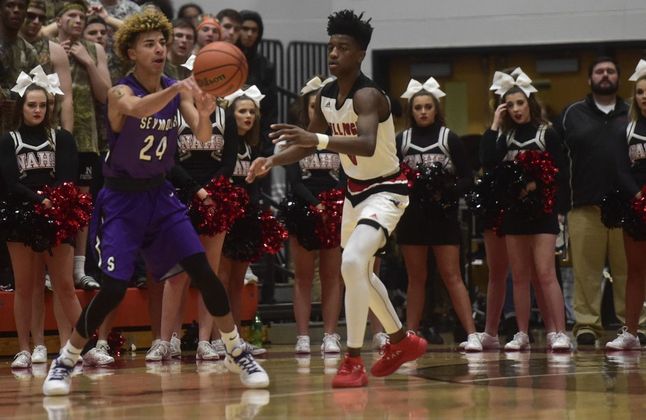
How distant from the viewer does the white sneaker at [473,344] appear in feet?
35.0

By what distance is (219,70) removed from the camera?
24.1 ft

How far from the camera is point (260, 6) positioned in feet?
54.3

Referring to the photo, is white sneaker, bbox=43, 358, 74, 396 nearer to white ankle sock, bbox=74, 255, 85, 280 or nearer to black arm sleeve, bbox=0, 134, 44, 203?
black arm sleeve, bbox=0, 134, 44, 203

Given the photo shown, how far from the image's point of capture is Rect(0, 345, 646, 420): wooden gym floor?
6590mm

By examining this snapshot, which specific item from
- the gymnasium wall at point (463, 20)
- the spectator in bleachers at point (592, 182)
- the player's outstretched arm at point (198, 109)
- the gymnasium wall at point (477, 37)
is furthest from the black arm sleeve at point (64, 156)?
the gymnasium wall at point (477, 37)

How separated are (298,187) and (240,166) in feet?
2.16

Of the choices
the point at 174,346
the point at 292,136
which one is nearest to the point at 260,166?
the point at 292,136

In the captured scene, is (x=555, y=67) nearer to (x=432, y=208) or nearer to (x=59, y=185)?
(x=432, y=208)

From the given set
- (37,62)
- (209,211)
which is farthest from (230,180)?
(37,62)

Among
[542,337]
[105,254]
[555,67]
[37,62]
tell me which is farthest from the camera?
[555,67]

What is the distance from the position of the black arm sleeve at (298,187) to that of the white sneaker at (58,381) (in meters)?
3.89

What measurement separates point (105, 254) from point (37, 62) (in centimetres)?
363

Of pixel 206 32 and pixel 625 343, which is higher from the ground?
pixel 206 32

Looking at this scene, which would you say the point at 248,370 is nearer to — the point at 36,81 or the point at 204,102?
the point at 204,102
